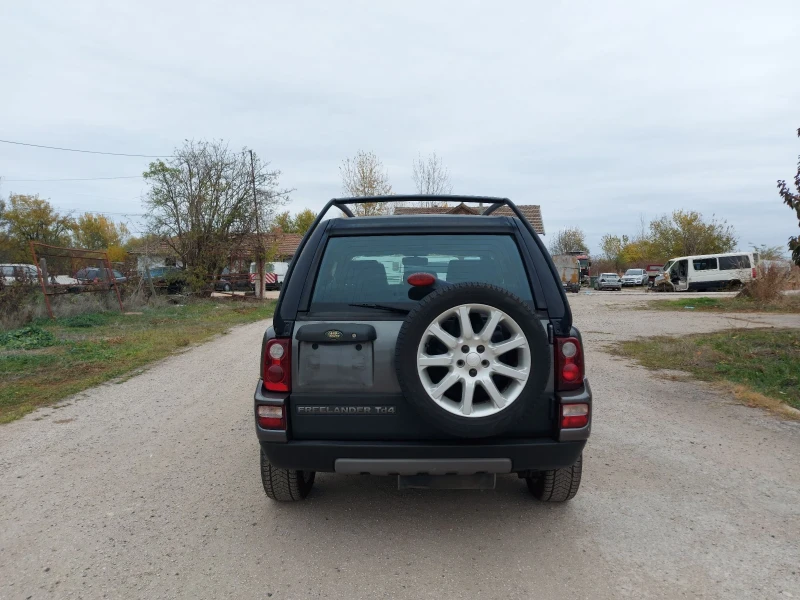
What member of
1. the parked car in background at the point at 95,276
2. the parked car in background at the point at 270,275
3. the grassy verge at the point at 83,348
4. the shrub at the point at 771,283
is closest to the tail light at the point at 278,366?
the grassy verge at the point at 83,348

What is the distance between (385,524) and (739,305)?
68.7 feet

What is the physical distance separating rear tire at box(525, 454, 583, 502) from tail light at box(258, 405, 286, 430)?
1701 millimetres

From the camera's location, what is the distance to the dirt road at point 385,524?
286 centimetres

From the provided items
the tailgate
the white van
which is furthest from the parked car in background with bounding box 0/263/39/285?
the white van

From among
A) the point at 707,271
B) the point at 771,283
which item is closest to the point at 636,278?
the point at 707,271

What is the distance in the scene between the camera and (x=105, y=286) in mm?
17484

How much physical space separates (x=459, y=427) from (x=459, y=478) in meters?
0.44

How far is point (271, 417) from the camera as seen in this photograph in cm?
314

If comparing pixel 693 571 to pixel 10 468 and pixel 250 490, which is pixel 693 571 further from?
pixel 10 468

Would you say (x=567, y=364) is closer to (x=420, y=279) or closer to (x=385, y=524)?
(x=420, y=279)

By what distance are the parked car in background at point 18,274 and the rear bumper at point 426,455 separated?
534 inches

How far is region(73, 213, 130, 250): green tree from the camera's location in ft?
189

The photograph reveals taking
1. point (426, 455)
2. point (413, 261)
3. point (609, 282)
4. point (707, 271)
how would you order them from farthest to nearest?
point (609, 282) < point (707, 271) < point (413, 261) < point (426, 455)

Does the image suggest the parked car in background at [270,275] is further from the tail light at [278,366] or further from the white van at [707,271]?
the white van at [707,271]
